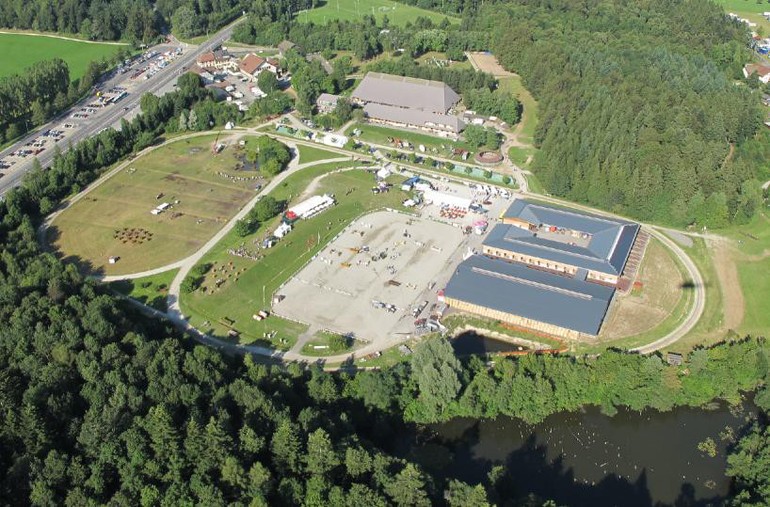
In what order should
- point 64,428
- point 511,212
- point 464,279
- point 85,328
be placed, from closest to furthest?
point 64,428, point 85,328, point 464,279, point 511,212

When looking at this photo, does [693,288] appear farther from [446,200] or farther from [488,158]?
[488,158]

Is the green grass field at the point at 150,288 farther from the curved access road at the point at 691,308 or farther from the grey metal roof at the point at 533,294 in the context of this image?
the curved access road at the point at 691,308

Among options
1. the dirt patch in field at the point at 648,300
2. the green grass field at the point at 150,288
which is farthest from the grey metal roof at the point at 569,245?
the green grass field at the point at 150,288

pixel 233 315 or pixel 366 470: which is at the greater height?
pixel 366 470

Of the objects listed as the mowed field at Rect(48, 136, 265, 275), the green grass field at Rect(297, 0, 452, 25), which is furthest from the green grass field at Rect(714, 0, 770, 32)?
the mowed field at Rect(48, 136, 265, 275)

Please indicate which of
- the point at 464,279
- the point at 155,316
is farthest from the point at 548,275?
the point at 155,316

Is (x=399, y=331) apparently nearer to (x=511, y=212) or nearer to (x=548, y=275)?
(x=548, y=275)

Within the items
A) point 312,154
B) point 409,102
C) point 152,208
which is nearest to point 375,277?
point 152,208
